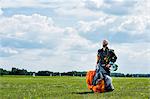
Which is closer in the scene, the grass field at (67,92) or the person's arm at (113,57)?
the grass field at (67,92)

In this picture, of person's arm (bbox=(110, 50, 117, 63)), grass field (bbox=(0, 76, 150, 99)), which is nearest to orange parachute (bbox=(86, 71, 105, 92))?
grass field (bbox=(0, 76, 150, 99))

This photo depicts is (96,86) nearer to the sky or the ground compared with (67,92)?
nearer to the sky

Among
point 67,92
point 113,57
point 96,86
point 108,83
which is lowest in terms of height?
point 67,92

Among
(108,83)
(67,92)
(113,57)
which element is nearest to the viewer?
(67,92)

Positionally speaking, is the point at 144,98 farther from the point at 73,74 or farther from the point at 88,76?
the point at 73,74

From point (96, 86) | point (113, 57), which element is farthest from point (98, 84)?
point (113, 57)

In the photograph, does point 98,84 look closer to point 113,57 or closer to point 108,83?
point 108,83

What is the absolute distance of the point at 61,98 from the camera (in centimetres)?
2089

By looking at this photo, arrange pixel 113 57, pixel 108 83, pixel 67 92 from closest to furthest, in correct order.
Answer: pixel 67 92 → pixel 113 57 → pixel 108 83

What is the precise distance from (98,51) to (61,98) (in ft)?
18.8

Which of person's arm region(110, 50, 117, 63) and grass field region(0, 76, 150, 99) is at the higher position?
person's arm region(110, 50, 117, 63)

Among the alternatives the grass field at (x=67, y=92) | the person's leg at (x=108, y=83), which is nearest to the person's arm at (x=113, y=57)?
the person's leg at (x=108, y=83)

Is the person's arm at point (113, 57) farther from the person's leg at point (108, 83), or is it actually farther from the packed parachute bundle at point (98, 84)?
the person's leg at point (108, 83)

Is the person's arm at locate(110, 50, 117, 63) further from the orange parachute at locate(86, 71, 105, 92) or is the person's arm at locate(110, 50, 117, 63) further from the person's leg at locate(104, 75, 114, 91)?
the orange parachute at locate(86, 71, 105, 92)
